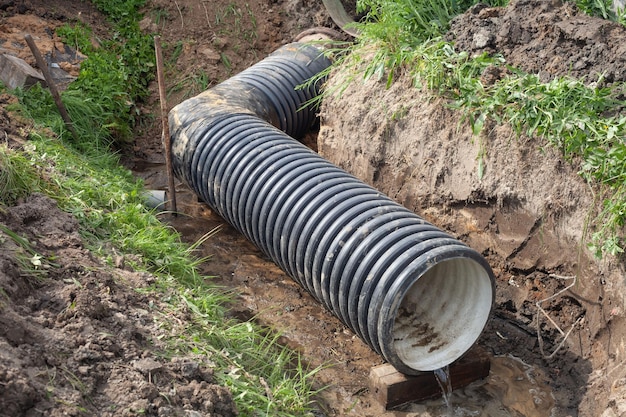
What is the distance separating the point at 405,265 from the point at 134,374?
152 cm

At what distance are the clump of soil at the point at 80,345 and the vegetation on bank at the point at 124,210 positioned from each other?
170mm

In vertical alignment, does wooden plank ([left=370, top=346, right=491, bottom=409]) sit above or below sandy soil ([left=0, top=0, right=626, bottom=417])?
below

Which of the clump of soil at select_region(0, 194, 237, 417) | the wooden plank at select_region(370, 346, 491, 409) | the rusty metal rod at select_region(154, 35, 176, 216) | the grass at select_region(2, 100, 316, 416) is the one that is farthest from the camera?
the rusty metal rod at select_region(154, 35, 176, 216)

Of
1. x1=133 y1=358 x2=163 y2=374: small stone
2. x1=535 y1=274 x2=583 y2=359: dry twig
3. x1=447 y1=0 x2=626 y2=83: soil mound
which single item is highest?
x1=447 y1=0 x2=626 y2=83: soil mound

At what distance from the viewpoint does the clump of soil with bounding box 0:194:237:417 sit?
8.73 ft

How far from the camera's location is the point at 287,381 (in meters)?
3.68

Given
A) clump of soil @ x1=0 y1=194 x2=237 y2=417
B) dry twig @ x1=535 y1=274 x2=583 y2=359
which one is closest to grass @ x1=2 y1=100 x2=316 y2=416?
clump of soil @ x1=0 y1=194 x2=237 y2=417

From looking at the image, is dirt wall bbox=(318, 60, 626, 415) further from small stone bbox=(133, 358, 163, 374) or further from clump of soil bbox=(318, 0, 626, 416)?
small stone bbox=(133, 358, 163, 374)

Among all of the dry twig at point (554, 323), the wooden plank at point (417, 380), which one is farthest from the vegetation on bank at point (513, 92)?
the wooden plank at point (417, 380)

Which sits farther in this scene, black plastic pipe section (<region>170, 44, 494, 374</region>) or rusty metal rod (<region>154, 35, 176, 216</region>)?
rusty metal rod (<region>154, 35, 176, 216</region>)

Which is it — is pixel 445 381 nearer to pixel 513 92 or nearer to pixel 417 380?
pixel 417 380

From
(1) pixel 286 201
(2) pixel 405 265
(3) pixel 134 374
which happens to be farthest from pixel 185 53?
(3) pixel 134 374

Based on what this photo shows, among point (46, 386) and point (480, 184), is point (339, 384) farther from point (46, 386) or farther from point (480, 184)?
point (46, 386)

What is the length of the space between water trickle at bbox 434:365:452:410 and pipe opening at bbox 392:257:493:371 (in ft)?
0.28
